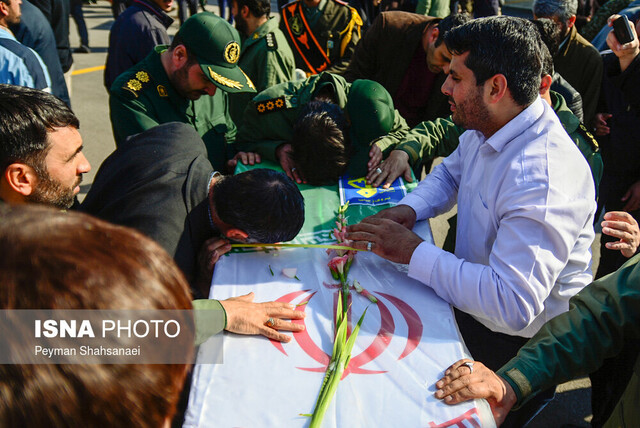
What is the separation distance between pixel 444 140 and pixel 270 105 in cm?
102

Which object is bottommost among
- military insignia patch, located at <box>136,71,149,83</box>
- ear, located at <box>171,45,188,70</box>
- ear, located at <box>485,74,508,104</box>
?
military insignia patch, located at <box>136,71,149,83</box>

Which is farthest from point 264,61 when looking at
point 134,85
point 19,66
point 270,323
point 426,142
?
point 270,323

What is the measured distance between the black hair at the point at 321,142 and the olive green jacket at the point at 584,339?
124 cm

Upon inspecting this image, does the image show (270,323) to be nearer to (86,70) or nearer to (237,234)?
(237,234)

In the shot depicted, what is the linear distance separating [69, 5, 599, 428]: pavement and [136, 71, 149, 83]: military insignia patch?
2.38 meters

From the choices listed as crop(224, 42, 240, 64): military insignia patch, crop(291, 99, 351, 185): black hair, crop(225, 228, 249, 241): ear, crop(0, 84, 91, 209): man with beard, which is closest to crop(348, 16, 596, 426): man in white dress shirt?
crop(225, 228, 249, 241): ear

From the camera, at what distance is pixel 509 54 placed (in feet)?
5.62

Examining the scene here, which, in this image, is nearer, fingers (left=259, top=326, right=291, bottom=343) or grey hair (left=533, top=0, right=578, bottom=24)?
fingers (left=259, top=326, right=291, bottom=343)

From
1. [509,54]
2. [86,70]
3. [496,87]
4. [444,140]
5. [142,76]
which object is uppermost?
[509,54]

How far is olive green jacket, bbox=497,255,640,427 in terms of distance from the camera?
153 centimetres

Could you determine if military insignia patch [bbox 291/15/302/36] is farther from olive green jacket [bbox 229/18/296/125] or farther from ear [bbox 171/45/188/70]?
ear [bbox 171/45/188/70]

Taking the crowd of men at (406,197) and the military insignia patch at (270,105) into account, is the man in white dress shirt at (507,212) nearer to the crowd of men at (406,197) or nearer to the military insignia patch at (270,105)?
the crowd of men at (406,197)

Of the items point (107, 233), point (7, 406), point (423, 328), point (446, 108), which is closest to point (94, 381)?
point (7, 406)

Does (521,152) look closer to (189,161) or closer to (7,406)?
(189,161)
